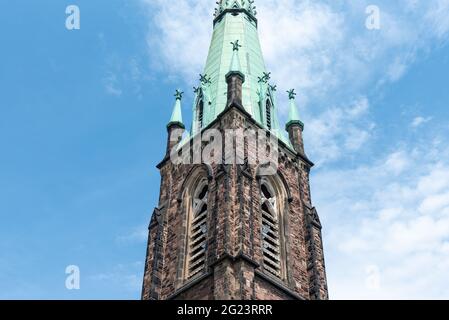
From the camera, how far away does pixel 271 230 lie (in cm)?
2867

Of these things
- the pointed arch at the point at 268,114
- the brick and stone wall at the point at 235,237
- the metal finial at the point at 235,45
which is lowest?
the brick and stone wall at the point at 235,237

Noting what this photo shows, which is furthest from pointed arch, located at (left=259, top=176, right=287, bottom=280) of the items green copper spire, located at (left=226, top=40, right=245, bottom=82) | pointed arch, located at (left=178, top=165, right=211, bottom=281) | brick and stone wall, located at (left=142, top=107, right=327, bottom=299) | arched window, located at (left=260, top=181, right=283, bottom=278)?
green copper spire, located at (left=226, top=40, right=245, bottom=82)

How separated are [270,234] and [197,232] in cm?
289

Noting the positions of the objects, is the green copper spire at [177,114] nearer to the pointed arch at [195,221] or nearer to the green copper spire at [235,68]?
the green copper spire at [235,68]

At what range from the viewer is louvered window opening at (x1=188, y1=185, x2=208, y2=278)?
1069 inches

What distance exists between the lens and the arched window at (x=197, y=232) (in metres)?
27.2

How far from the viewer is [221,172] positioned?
28281mm

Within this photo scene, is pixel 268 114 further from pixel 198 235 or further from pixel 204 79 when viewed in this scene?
pixel 198 235

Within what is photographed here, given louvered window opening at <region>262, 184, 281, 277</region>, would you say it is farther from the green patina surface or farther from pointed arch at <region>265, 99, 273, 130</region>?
pointed arch at <region>265, 99, 273, 130</region>

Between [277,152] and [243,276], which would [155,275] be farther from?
[277,152]

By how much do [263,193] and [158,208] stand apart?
15.2 ft

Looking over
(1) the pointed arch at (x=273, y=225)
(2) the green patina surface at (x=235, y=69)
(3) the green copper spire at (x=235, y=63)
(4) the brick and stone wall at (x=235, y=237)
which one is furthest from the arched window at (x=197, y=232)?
(3) the green copper spire at (x=235, y=63)

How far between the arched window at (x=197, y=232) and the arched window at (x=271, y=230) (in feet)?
7.57

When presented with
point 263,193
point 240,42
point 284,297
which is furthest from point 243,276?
point 240,42
